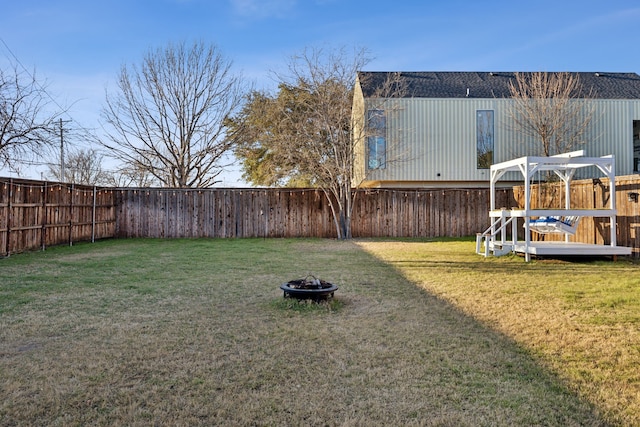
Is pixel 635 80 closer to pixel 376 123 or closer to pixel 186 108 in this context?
pixel 376 123

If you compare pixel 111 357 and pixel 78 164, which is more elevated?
pixel 78 164

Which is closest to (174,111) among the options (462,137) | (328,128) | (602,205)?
(328,128)

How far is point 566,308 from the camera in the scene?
4.19m

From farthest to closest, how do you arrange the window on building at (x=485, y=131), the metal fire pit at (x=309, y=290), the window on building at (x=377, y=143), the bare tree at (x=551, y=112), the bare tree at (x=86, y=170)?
the bare tree at (x=86, y=170)
the window on building at (x=485, y=131)
the window on building at (x=377, y=143)
the bare tree at (x=551, y=112)
the metal fire pit at (x=309, y=290)

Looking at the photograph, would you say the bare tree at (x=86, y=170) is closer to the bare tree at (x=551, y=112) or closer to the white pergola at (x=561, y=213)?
the bare tree at (x=551, y=112)

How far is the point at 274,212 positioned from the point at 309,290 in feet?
31.5

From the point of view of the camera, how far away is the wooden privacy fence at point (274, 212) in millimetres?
13523

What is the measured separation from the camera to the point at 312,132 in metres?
13.6

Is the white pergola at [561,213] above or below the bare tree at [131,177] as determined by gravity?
below

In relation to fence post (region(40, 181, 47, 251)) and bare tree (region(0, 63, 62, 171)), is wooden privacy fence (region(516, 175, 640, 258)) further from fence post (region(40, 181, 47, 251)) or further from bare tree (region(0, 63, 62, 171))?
fence post (region(40, 181, 47, 251))

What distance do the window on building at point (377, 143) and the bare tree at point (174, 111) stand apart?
717 centimetres

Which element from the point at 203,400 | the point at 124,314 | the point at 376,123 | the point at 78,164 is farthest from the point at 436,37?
the point at 78,164

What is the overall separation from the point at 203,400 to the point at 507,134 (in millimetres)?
15746

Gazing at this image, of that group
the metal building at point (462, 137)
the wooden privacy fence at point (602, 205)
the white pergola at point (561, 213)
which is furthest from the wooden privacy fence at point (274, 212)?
the white pergola at point (561, 213)
